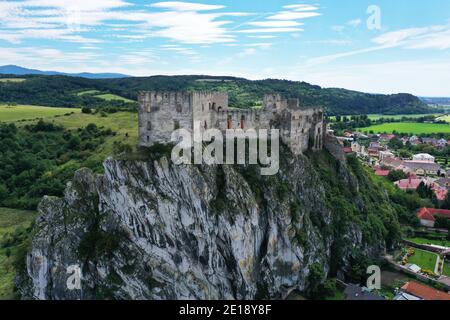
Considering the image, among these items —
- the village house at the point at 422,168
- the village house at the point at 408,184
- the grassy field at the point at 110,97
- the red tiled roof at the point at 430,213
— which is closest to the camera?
the red tiled roof at the point at 430,213

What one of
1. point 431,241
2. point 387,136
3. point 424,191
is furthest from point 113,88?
point 431,241

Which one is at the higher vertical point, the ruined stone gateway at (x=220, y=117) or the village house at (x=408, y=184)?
the ruined stone gateway at (x=220, y=117)

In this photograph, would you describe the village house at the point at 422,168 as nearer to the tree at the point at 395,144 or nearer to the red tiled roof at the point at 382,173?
the red tiled roof at the point at 382,173

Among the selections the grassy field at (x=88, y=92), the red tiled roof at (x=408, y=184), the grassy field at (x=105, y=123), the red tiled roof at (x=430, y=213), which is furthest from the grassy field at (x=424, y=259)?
the grassy field at (x=88, y=92)

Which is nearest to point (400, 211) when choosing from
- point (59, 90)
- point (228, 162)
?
point (228, 162)

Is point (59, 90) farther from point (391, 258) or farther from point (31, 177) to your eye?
point (391, 258)

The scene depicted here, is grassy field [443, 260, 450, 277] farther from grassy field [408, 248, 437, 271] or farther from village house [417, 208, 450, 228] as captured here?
village house [417, 208, 450, 228]

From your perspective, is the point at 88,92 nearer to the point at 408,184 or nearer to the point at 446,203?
the point at 408,184
